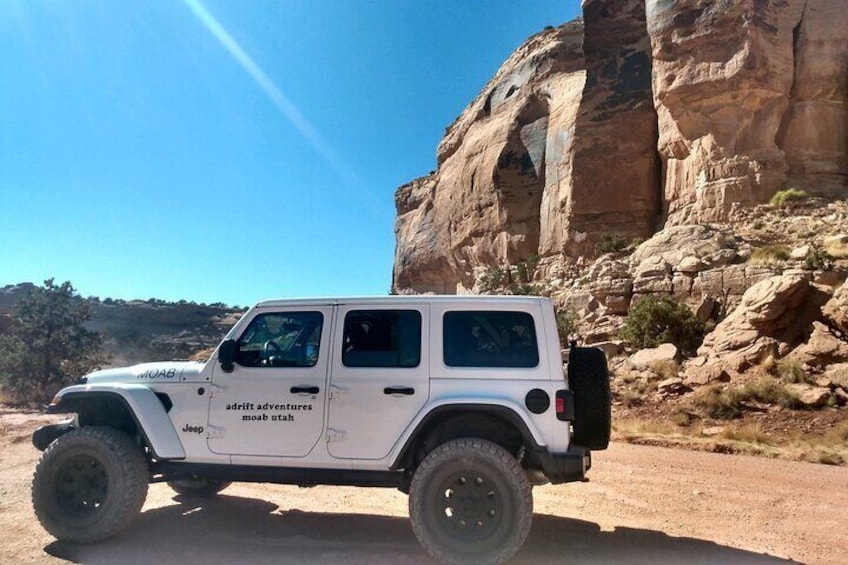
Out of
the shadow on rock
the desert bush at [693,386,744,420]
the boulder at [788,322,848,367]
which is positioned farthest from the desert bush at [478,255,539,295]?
the shadow on rock

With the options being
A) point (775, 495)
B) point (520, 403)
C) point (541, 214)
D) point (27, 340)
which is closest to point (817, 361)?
point (775, 495)

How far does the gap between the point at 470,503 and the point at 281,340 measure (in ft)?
7.34

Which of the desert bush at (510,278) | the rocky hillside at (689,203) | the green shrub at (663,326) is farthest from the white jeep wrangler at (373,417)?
the desert bush at (510,278)

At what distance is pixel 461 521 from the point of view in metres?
4.74

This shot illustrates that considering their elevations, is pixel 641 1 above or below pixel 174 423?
above

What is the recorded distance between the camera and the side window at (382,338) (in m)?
5.10

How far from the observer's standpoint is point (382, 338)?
A: 5.23 m

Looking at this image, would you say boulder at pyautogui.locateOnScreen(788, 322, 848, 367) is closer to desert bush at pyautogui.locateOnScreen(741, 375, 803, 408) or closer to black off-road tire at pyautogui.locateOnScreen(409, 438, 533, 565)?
desert bush at pyautogui.locateOnScreen(741, 375, 803, 408)

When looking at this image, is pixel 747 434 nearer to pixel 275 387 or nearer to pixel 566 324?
pixel 275 387

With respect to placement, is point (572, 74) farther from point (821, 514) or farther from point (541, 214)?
point (821, 514)

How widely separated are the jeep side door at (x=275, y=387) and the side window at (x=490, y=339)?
44.9 inches

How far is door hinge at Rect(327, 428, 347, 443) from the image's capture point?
4996 mm

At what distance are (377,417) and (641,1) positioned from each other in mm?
40424

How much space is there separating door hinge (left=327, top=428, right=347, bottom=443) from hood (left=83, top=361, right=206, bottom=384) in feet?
4.55
